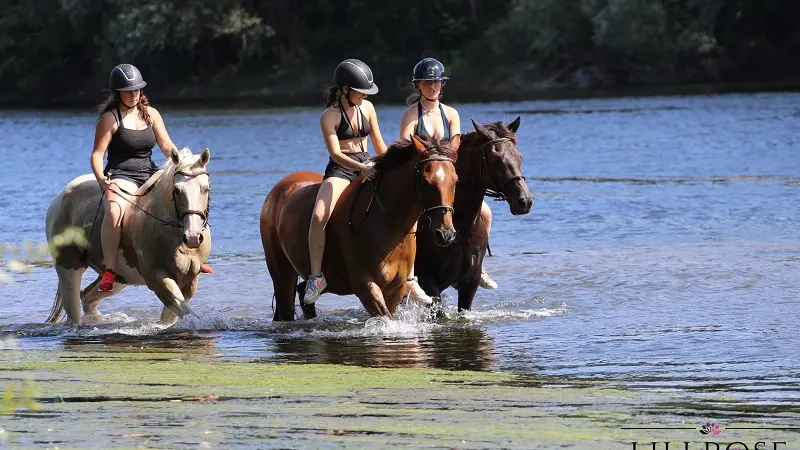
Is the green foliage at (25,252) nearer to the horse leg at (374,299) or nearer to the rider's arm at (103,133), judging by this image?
the horse leg at (374,299)

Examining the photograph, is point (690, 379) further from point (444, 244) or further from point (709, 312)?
point (709, 312)

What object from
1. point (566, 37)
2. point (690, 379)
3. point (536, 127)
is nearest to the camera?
point (690, 379)

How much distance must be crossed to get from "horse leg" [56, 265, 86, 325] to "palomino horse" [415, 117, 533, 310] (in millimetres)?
2825

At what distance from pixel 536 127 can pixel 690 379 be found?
36265 millimetres

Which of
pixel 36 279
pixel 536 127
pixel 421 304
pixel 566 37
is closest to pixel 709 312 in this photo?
pixel 421 304

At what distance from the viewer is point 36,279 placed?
17.1 m

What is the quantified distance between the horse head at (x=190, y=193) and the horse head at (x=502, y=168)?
210 centimetres

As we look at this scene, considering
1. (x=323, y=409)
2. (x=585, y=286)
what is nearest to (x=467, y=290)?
(x=585, y=286)

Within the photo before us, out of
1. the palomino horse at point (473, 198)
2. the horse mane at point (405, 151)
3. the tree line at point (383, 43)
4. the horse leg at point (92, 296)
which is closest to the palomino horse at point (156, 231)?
the horse leg at point (92, 296)

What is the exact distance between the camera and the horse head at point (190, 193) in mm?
10688

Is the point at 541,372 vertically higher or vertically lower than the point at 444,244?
lower

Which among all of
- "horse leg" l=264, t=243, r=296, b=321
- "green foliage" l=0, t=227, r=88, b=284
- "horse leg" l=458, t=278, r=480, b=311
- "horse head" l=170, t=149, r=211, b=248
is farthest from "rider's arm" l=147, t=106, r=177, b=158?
"green foliage" l=0, t=227, r=88, b=284

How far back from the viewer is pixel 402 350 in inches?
427

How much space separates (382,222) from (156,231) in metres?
1.75
